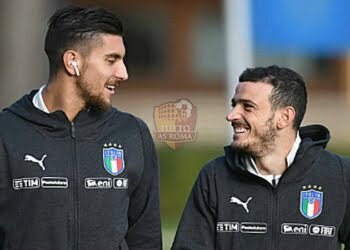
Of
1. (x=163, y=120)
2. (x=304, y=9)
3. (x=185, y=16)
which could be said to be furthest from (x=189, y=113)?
(x=185, y=16)

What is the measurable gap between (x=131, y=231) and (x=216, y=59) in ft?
67.2

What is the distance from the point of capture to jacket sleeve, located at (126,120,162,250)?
6.14 m

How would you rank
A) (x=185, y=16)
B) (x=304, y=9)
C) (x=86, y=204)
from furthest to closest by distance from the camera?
1. (x=185, y=16)
2. (x=304, y=9)
3. (x=86, y=204)

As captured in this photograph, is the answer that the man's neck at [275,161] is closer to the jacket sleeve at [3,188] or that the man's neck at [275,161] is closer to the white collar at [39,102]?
the white collar at [39,102]

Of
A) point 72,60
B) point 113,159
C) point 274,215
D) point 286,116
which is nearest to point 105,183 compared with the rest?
point 113,159

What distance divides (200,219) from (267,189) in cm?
34

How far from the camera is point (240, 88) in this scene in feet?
20.5

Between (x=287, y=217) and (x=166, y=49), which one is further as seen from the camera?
(x=166, y=49)

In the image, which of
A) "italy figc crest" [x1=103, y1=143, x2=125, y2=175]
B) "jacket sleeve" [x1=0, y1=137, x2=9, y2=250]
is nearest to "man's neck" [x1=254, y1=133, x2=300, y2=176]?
"italy figc crest" [x1=103, y1=143, x2=125, y2=175]

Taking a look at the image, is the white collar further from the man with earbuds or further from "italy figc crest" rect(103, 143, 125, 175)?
"italy figc crest" rect(103, 143, 125, 175)

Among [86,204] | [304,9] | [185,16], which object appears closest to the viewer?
[86,204]

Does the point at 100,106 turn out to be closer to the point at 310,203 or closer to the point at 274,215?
the point at 274,215

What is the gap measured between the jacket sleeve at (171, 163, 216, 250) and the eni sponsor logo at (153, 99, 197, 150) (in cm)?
31

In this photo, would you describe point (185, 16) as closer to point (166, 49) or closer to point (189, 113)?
point (166, 49)
